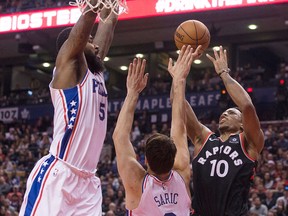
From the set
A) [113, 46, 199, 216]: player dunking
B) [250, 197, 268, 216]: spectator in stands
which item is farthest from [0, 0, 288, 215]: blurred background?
[113, 46, 199, 216]: player dunking

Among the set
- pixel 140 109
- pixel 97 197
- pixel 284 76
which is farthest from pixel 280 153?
pixel 97 197

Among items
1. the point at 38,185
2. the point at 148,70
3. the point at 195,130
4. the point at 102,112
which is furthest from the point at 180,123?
the point at 148,70

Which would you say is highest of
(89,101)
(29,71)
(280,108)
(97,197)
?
(29,71)

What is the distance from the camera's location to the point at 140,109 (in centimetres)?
2222

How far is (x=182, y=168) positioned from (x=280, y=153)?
39.3 ft

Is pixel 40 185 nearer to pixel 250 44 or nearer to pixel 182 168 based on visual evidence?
pixel 182 168

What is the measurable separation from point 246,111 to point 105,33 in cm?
127

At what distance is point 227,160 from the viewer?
525cm

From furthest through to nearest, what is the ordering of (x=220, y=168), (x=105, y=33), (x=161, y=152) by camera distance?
(x=220, y=168), (x=105, y=33), (x=161, y=152)

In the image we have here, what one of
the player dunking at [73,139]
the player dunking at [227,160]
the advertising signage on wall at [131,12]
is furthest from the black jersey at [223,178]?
the advertising signage on wall at [131,12]

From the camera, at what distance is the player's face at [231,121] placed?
5.47 m

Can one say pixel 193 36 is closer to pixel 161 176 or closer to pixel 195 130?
pixel 195 130

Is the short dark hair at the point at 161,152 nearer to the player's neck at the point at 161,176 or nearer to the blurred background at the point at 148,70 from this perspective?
the player's neck at the point at 161,176

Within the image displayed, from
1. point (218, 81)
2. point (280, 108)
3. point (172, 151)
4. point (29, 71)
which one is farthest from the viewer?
point (29, 71)
